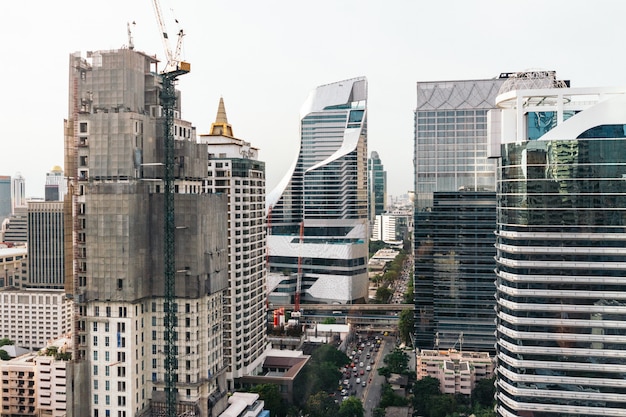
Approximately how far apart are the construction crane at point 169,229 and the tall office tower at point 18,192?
58541 millimetres

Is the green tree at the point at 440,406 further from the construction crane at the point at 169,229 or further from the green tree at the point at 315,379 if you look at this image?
the construction crane at the point at 169,229

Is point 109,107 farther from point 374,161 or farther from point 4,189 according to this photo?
point 374,161

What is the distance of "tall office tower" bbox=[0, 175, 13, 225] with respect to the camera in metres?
74.6

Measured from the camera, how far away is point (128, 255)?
2169 centimetres

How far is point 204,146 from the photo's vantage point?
2494 centimetres

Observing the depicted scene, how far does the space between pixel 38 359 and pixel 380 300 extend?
108 feet

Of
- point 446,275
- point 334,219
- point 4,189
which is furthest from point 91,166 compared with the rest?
point 4,189

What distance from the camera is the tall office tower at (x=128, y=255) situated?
71.1ft

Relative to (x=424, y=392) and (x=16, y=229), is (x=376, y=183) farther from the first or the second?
(x=424, y=392)

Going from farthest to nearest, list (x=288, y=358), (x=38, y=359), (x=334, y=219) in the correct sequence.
Answer: (x=334, y=219) → (x=288, y=358) → (x=38, y=359)

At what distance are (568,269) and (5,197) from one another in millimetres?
74210

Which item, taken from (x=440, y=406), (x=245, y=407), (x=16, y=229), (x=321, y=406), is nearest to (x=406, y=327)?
(x=440, y=406)

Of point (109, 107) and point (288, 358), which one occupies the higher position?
point (109, 107)

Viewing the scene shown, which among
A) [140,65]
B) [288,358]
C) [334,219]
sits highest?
[140,65]
